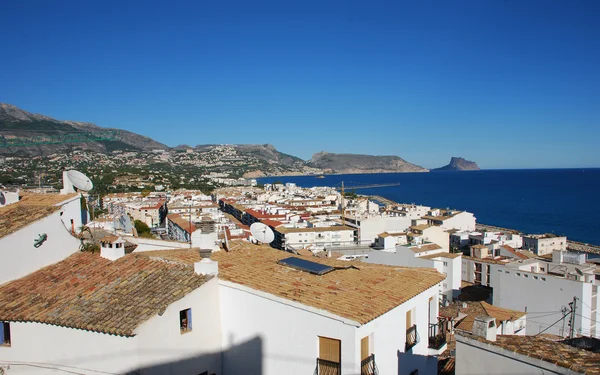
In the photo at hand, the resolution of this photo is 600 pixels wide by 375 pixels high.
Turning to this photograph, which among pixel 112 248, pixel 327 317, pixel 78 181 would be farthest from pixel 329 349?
pixel 78 181

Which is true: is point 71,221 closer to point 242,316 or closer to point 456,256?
point 242,316

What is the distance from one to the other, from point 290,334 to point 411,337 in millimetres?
2424

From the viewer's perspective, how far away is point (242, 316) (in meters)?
7.15

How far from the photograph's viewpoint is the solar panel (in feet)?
26.4

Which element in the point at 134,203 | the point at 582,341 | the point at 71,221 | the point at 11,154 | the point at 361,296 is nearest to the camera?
the point at 361,296

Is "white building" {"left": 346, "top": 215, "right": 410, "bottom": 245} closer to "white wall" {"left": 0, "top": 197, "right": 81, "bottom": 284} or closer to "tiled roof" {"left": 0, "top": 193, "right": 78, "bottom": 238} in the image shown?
"tiled roof" {"left": 0, "top": 193, "right": 78, "bottom": 238}

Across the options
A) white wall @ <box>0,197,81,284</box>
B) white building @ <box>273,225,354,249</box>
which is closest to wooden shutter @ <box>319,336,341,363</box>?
white wall @ <box>0,197,81,284</box>

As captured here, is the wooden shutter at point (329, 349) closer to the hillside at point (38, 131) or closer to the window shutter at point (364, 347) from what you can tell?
the window shutter at point (364, 347)

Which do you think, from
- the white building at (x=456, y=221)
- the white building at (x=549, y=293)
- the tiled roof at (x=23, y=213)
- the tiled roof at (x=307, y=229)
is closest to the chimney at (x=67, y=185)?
the tiled roof at (x=23, y=213)

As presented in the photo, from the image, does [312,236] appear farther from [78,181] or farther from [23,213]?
[23,213]

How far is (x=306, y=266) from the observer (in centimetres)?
830

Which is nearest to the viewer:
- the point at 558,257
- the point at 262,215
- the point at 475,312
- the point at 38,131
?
the point at 475,312

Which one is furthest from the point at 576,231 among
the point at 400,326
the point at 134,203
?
the point at 400,326

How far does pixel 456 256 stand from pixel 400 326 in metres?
26.0
